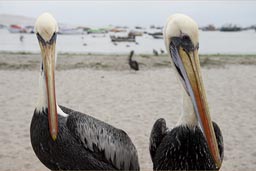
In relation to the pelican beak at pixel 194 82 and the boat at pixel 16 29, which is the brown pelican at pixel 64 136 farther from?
the boat at pixel 16 29

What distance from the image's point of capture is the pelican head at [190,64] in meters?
1.86

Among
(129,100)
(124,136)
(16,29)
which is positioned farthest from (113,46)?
(16,29)

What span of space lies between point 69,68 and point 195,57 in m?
10.4

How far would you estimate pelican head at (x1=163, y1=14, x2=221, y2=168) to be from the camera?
1856 millimetres

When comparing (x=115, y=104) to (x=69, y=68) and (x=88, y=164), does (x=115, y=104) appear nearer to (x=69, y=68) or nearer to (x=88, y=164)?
(x=88, y=164)

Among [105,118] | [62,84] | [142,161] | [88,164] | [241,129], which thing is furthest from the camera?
[62,84]

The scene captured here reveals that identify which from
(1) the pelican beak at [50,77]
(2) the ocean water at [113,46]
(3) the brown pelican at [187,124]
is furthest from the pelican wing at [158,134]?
(2) the ocean water at [113,46]

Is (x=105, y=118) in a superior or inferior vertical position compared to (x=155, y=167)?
inferior

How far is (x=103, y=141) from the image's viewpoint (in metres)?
2.77

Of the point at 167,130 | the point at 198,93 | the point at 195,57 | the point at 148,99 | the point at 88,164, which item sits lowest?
the point at 148,99

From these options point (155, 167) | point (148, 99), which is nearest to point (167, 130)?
point (155, 167)

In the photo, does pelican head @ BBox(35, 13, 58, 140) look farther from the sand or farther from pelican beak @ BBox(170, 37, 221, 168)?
the sand

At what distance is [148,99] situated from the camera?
723cm

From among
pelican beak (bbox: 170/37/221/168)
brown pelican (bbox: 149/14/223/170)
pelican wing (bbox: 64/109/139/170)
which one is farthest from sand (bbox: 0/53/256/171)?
pelican beak (bbox: 170/37/221/168)
